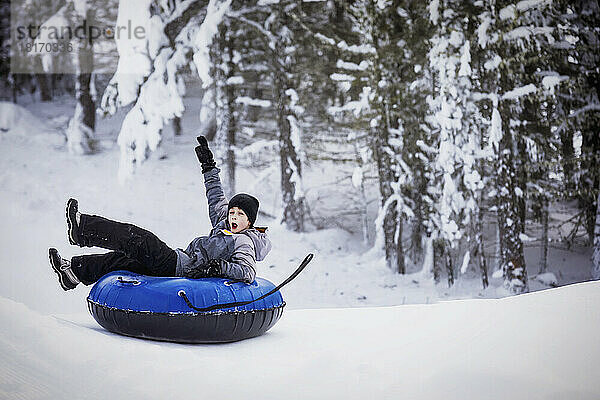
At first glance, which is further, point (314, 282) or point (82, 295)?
→ point (314, 282)

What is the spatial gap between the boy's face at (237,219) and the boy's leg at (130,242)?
45 centimetres

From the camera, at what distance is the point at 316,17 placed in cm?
1074

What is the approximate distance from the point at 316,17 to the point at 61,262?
7.71 metres

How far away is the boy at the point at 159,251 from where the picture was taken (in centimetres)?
410

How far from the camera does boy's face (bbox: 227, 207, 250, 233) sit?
14.2ft

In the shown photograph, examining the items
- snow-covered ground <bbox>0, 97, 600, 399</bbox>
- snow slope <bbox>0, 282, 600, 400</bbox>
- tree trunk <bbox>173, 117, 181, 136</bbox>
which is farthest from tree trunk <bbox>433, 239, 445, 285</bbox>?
tree trunk <bbox>173, 117, 181, 136</bbox>

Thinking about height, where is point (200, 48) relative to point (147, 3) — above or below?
below

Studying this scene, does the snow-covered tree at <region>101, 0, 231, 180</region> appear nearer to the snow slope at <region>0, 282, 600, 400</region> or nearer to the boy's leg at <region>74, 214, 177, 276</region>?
the boy's leg at <region>74, 214, 177, 276</region>

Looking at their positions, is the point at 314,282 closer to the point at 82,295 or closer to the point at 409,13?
the point at 82,295

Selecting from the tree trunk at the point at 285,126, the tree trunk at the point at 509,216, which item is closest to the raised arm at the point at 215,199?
the tree trunk at the point at 509,216

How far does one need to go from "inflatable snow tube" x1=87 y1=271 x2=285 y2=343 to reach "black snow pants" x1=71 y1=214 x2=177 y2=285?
0.19 m

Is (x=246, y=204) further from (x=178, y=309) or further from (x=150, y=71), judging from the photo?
(x=150, y=71)

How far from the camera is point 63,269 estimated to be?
13.4 ft

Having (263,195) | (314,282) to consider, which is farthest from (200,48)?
(263,195)
